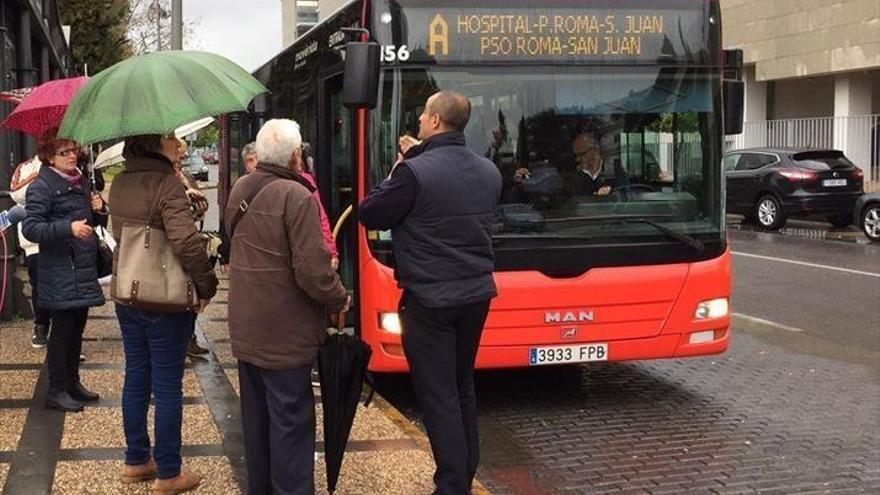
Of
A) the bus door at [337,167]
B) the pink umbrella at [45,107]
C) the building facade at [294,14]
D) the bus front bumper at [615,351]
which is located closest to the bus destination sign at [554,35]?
the bus door at [337,167]

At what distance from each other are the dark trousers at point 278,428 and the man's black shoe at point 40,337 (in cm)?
438

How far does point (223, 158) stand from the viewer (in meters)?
15.5

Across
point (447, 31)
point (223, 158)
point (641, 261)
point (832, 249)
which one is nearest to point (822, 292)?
point (832, 249)

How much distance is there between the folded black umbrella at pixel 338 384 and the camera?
4.15 meters

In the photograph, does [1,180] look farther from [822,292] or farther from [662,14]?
[822,292]

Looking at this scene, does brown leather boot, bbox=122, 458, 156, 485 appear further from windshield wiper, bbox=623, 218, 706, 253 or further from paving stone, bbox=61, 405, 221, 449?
windshield wiper, bbox=623, 218, 706, 253

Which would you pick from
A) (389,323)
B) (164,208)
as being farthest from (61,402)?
(164,208)

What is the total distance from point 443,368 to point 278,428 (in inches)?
33.1

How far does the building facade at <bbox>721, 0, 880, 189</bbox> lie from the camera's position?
27.2 meters

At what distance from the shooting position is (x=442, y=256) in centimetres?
435

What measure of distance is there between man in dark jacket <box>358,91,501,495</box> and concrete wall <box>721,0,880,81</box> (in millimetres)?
25512

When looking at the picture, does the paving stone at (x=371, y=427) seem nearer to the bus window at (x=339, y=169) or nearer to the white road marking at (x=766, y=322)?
the bus window at (x=339, y=169)

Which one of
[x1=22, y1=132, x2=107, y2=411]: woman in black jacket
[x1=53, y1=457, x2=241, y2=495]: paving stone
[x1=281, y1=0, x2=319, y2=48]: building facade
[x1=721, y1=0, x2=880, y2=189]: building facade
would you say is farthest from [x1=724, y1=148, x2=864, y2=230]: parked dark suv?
[x1=281, y1=0, x2=319, y2=48]: building facade

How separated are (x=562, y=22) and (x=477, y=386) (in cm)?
282
